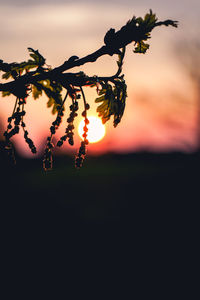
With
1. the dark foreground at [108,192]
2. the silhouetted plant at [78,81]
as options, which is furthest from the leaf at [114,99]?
the dark foreground at [108,192]

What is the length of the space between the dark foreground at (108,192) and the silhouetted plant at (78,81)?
56.5 ft

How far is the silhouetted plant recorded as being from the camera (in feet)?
6.21

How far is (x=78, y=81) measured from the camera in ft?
6.44

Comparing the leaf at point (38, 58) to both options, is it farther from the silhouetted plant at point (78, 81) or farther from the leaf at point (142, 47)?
the leaf at point (142, 47)

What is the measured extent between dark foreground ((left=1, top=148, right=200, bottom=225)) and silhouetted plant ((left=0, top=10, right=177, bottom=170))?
17226mm

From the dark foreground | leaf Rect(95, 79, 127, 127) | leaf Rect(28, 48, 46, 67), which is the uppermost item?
leaf Rect(28, 48, 46, 67)

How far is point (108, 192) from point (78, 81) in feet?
96.5

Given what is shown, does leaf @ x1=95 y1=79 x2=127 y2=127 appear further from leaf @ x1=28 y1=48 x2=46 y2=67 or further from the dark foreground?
the dark foreground

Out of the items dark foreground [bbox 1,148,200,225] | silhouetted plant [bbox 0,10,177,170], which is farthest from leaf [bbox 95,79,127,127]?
dark foreground [bbox 1,148,200,225]

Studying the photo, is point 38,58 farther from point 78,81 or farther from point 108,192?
point 108,192

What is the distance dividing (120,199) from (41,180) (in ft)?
36.1

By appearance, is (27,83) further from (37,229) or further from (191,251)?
(37,229)

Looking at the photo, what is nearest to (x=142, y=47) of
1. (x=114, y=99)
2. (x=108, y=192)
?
(x=114, y=99)

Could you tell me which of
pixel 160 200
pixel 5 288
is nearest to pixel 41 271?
pixel 5 288
